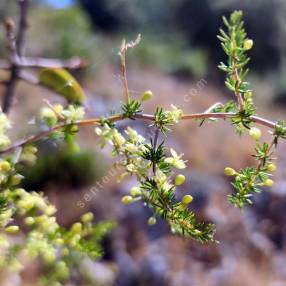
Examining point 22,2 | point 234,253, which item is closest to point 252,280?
point 234,253

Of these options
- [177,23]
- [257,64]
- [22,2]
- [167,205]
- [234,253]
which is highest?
[177,23]

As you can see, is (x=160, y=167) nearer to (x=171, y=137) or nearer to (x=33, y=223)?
(x=33, y=223)

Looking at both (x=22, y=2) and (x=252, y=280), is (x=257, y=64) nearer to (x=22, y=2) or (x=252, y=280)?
(x=252, y=280)

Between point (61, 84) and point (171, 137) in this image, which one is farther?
point (171, 137)

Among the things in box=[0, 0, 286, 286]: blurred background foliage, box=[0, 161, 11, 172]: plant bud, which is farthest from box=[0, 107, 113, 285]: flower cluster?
box=[0, 0, 286, 286]: blurred background foliage

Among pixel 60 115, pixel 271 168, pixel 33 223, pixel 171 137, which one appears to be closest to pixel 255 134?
pixel 271 168

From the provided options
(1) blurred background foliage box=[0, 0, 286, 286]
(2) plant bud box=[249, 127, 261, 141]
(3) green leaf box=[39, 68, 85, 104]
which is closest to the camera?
(2) plant bud box=[249, 127, 261, 141]

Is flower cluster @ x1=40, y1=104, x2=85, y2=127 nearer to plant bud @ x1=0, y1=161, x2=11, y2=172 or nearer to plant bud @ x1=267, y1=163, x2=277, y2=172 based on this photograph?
plant bud @ x1=0, y1=161, x2=11, y2=172

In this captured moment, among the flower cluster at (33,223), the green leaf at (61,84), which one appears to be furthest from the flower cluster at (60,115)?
the green leaf at (61,84)
